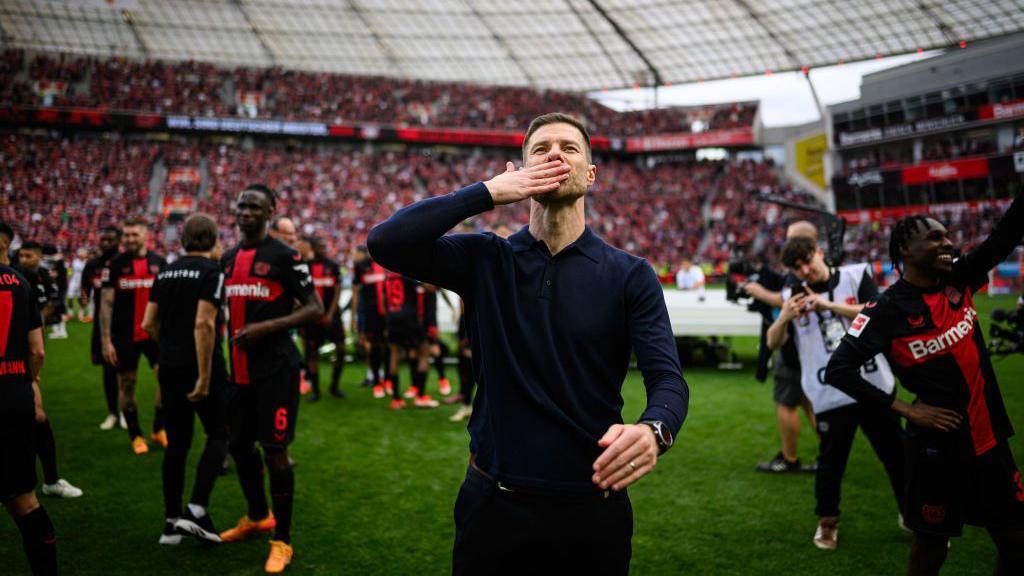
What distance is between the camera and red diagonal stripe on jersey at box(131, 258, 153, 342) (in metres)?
6.46

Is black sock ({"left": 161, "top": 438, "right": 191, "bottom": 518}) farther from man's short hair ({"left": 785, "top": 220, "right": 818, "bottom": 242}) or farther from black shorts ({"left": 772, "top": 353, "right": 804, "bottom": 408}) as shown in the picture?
black shorts ({"left": 772, "top": 353, "right": 804, "bottom": 408})

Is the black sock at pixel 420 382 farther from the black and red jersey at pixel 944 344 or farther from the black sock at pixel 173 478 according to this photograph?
the black and red jersey at pixel 944 344

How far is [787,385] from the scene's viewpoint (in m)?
5.59

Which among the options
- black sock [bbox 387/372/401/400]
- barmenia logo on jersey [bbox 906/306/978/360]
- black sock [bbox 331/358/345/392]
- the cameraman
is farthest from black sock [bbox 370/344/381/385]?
barmenia logo on jersey [bbox 906/306/978/360]

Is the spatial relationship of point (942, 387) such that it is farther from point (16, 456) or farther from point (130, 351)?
point (130, 351)

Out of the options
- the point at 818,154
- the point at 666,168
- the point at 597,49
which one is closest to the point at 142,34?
the point at 597,49

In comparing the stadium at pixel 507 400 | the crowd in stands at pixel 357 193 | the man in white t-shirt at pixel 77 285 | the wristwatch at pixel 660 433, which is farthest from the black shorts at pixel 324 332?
the crowd in stands at pixel 357 193

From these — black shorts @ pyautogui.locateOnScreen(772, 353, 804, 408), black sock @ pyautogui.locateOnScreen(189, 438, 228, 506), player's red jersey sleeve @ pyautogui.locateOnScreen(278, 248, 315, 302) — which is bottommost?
black sock @ pyautogui.locateOnScreen(189, 438, 228, 506)

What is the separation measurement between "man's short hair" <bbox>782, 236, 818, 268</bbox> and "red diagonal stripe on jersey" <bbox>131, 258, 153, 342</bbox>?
587cm

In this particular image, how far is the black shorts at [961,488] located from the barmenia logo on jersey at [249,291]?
3.78 meters

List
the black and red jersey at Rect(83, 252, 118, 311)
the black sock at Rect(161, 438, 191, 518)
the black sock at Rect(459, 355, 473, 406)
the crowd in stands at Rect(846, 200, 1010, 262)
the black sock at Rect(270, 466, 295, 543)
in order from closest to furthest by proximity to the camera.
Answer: the black sock at Rect(270, 466, 295, 543)
the black sock at Rect(161, 438, 191, 518)
the black and red jersey at Rect(83, 252, 118, 311)
the black sock at Rect(459, 355, 473, 406)
the crowd in stands at Rect(846, 200, 1010, 262)

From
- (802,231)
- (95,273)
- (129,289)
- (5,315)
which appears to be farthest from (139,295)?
(802,231)

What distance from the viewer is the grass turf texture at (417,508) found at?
4059mm

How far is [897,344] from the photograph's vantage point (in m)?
3.14
